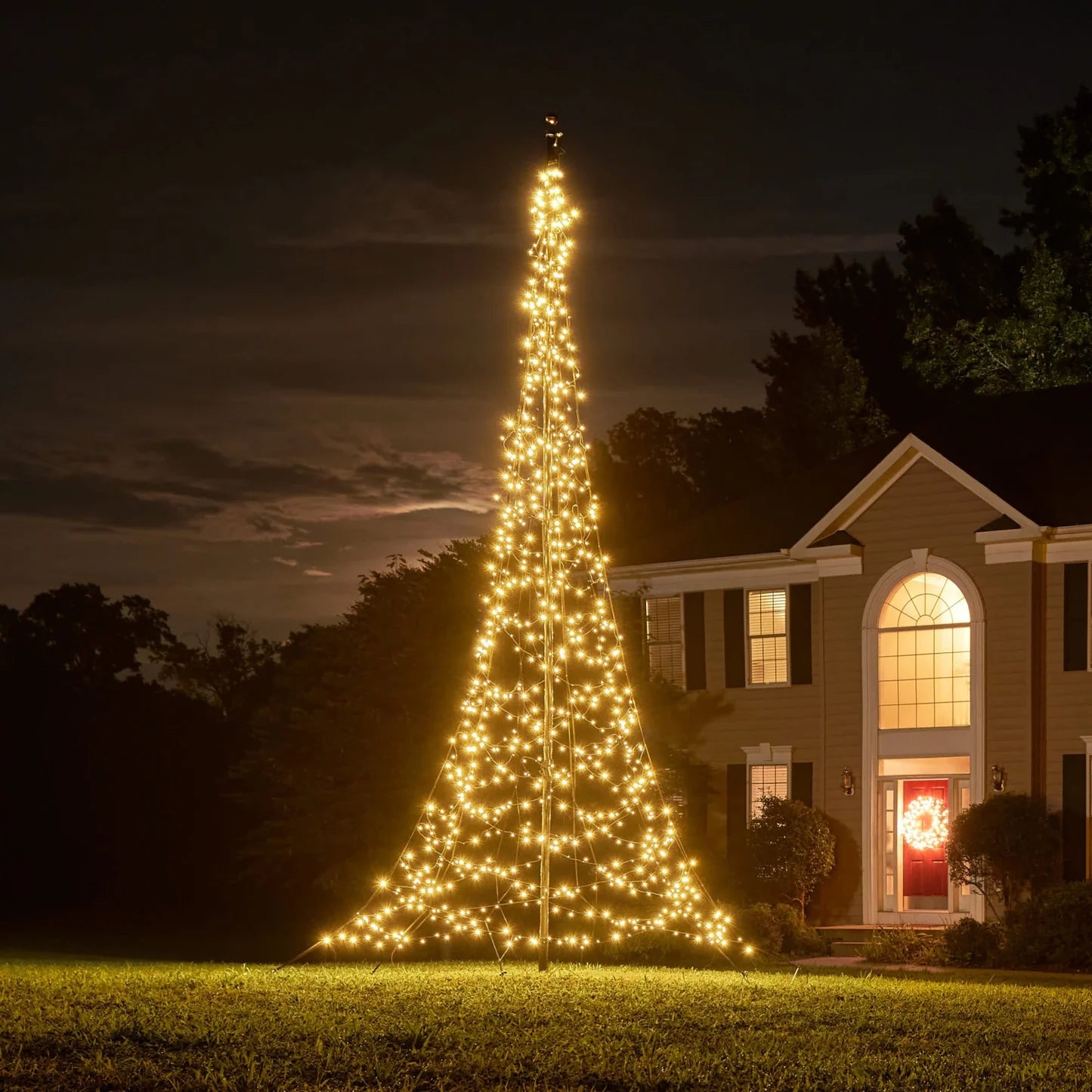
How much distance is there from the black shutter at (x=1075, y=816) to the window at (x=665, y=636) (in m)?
6.40

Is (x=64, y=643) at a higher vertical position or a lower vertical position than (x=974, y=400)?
lower

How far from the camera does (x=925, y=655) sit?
25.3 m

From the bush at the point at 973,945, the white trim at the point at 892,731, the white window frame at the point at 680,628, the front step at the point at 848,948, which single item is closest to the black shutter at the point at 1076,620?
the white trim at the point at 892,731

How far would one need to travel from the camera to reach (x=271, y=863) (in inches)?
1069

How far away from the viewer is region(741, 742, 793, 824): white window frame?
86.4ft

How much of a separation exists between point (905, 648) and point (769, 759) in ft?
8.85

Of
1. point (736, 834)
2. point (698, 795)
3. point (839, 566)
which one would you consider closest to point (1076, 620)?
point (839, 566)

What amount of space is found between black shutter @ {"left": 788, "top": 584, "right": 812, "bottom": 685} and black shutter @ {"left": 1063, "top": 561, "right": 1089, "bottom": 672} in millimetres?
3930

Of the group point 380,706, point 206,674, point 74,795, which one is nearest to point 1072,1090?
A: point 380,706

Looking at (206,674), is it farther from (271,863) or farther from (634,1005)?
(634,1005)

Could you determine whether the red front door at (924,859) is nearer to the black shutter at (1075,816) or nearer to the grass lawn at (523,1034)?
the black shutter at (1075,816)

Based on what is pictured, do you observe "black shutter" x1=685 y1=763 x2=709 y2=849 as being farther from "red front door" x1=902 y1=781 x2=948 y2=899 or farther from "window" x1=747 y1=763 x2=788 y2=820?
"red front door" x1=902 y1=781 x2=948 y2=899

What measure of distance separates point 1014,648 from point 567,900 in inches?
274

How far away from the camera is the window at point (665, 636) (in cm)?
2772
